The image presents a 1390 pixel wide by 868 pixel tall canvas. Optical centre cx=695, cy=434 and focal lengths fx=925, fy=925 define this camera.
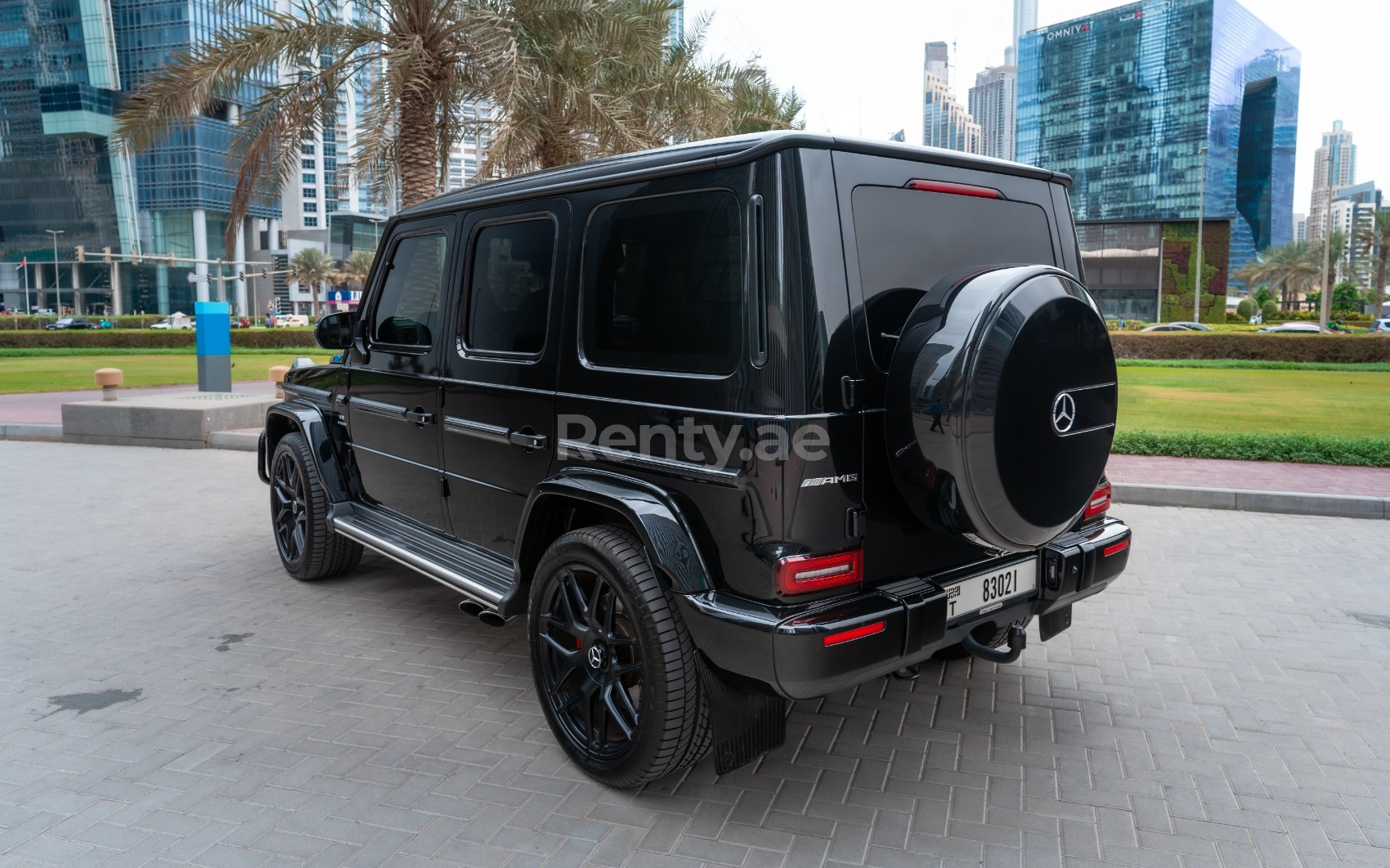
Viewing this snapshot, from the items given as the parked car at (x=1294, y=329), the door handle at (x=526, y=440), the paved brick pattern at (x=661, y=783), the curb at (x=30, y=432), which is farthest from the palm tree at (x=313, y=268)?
the door handle at (x=526, y=440)

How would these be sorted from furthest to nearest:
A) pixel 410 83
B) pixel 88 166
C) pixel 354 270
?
pixel 88 166, pixel 354 270, pixel 410 83

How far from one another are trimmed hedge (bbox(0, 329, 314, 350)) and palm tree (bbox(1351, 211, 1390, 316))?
64.9 meters

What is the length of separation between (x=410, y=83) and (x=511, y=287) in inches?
365

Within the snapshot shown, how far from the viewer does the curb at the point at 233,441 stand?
11320 millimetres

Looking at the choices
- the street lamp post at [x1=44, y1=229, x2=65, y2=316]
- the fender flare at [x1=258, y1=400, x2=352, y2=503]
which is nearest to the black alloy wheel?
the fender flare at [x1=258, y1=400, x2=352, y2=503]

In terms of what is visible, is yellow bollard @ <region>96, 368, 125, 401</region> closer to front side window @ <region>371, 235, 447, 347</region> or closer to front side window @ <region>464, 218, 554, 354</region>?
front side window @ <region>371, 235, 447, 347</region>

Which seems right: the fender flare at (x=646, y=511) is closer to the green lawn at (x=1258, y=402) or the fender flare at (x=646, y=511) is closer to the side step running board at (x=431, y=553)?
the side step running board at (x=431, y=553)

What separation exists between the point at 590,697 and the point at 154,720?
1.96 meters

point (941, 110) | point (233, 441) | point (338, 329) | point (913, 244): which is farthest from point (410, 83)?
point (941, 110)

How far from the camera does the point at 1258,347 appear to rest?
25484 millimetres

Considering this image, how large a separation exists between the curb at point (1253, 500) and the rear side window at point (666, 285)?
6266 mm

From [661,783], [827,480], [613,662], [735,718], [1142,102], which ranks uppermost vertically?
[1142,102]

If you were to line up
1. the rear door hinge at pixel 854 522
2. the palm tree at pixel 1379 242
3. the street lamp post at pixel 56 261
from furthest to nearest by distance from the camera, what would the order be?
1. the street lamp post at pixel 56 261
2. the palm tree at pixel 1379 242
3. the rear door hinge at pixel 854 522

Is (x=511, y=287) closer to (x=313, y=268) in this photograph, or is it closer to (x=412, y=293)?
(x=412, y=293)
